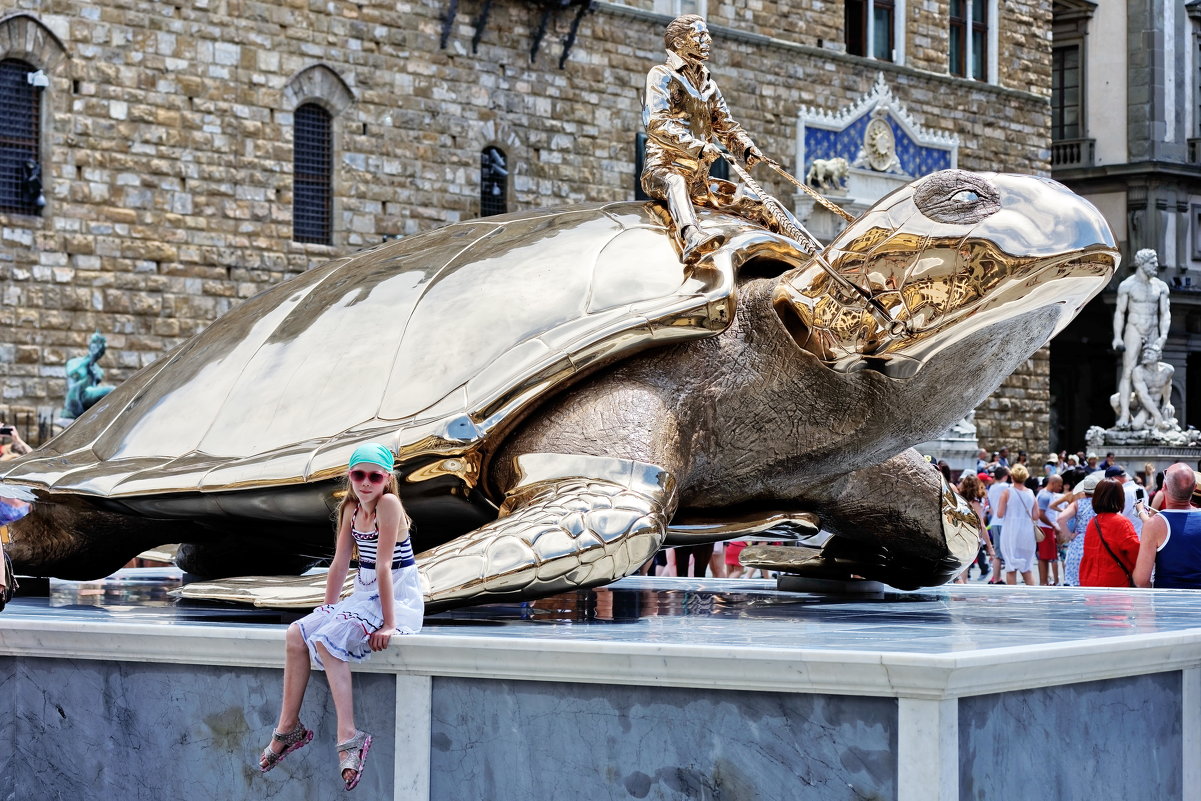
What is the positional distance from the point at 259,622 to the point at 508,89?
17563 millimetres

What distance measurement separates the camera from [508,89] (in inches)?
854

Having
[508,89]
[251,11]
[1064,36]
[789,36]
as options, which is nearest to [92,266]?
[251,11]

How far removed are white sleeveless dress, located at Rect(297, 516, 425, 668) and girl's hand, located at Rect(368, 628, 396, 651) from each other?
2 cm

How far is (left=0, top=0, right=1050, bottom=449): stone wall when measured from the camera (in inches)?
690

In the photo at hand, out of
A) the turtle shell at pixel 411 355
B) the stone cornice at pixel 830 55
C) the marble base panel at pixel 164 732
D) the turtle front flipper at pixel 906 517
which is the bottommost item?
the marble base panel at pixel 164 732

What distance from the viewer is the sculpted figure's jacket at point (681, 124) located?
628cm

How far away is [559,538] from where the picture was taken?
4.75 meters

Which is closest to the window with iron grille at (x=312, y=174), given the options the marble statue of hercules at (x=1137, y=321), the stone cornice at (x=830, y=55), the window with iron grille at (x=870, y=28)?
the stone cornice at (x=830, y=55)

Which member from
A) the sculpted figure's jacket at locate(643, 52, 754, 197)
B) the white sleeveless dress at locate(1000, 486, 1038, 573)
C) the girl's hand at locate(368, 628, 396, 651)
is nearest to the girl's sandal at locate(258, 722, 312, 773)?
→ the girl's hand at locate(368, 628, 396, 651)

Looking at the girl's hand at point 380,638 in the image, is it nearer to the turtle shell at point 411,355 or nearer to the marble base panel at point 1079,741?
the turtle shell at point 411,355

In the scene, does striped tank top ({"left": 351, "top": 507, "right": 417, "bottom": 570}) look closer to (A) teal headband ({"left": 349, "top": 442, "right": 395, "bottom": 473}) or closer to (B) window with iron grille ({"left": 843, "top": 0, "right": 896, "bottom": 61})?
(A) teal headband ({"left": 349, "top": 442, "right": 395, "bottom": 473})

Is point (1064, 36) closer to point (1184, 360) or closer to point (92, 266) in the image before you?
point (1184, 360)

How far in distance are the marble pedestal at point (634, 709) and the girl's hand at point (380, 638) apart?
0.13 feet

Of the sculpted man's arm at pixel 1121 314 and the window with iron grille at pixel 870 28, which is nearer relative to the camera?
the window with iron grille at pixel 870 28
